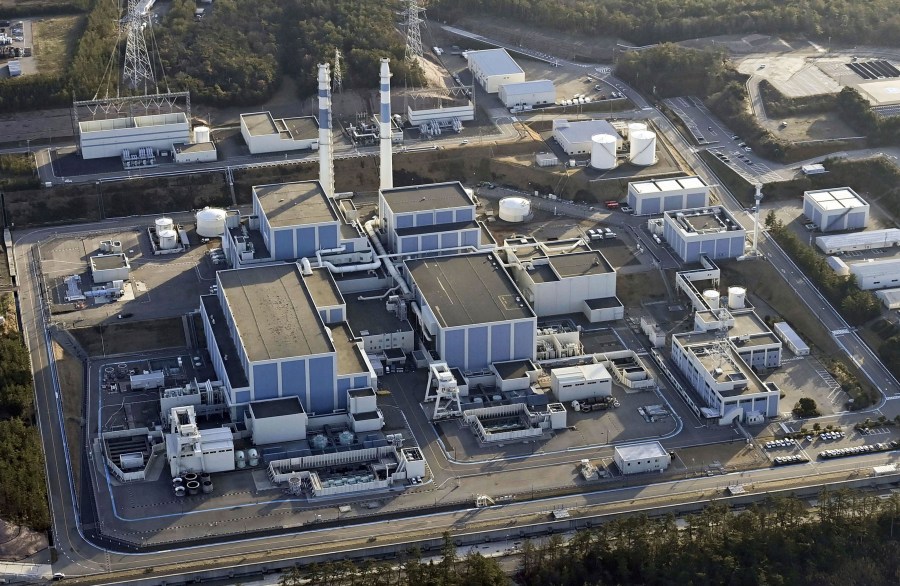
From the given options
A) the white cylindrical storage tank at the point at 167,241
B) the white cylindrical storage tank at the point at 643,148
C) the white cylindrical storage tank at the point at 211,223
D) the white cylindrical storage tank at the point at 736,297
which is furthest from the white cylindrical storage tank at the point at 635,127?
the white cylindrical storage tank at the point at 167,241

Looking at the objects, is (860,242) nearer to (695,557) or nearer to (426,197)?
(426,197)

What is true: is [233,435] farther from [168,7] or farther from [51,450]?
[168,7]

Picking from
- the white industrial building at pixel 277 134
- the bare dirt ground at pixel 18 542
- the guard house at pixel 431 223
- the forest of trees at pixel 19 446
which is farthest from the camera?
Result: the white industrial building at pixel 277 134

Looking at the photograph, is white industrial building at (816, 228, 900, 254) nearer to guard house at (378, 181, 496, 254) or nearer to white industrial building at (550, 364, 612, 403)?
guard house at (378, 181, 496, 254)

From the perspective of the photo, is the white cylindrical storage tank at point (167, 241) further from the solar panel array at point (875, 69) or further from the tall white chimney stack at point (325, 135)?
the solar panel array at point (875, 69)

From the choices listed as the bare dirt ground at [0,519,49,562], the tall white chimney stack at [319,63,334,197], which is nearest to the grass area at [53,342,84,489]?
the bare dirt ground at [0,519,49,562]
